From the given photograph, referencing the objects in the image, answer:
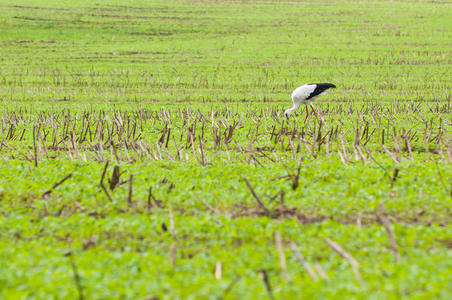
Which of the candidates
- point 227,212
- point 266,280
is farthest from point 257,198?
point 266,280

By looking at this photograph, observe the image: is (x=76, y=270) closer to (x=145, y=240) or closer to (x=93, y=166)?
(x=145, y=240)

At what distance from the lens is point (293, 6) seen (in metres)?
73.4

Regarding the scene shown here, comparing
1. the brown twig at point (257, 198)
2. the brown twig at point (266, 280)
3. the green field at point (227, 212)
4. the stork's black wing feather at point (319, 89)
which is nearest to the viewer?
the brown twig at point (266, 280)

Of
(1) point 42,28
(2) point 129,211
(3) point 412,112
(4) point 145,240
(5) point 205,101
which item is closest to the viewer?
(4) point 145,240

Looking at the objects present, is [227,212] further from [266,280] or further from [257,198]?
[266,280]

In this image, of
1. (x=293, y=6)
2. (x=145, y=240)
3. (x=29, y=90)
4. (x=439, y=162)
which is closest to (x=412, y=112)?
(x=439, y=162)

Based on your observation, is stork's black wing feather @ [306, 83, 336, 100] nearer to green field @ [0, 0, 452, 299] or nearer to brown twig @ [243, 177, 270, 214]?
green field @ [0, 0, 452, 299]

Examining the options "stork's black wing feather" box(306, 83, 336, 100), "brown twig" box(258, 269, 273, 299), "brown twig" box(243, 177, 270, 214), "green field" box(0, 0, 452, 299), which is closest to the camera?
"brown twig" box(258, 269, 273, 299)

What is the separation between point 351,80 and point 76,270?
30106 mm

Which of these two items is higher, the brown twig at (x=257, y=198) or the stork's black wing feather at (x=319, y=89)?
the brown twig at (x=257, y=198)

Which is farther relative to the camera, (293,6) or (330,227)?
(293,6)

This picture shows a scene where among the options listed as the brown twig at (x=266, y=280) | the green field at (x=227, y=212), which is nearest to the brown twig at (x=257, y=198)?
the green field at (x=227, y=212)

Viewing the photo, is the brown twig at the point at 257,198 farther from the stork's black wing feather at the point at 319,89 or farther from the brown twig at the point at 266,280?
the stork's black wing feather at the point at 319,89

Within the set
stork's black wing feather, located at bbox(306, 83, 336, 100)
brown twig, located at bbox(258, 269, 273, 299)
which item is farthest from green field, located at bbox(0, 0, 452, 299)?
stork's black wing feather, located at bbox(306, 83, 336, 100)
